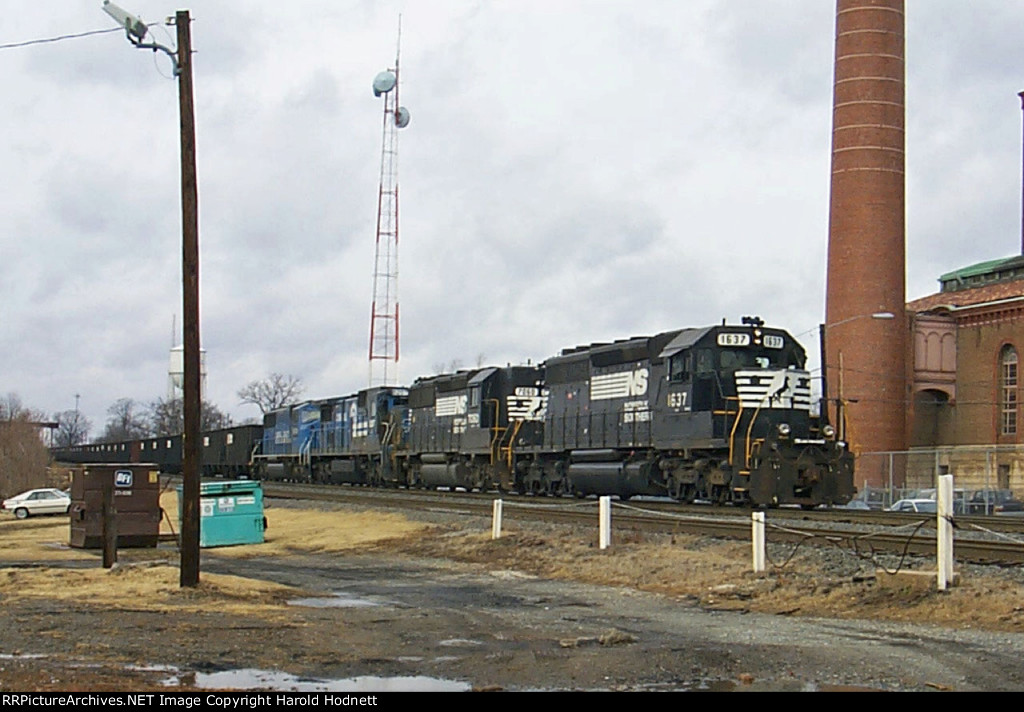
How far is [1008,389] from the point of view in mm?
53312

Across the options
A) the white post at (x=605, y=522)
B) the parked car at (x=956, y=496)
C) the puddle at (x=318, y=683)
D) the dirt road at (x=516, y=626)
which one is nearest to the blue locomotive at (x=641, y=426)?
the white post at (x=605, y=522)

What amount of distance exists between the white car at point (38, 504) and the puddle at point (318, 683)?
127ft

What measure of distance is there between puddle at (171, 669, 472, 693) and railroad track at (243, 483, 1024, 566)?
7870 mm

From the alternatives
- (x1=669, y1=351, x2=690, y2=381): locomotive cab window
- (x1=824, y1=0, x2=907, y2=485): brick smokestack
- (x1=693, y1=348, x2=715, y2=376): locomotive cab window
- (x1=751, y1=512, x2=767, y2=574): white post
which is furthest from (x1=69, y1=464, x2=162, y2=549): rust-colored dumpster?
(x1=824, y1=0, x2=907, y2=485): brick smokestack

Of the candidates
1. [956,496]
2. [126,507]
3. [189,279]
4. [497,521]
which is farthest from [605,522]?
[956,496]

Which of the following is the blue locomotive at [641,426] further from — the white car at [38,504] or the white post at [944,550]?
the white car at [38,504]

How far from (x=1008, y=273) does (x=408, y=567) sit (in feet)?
172

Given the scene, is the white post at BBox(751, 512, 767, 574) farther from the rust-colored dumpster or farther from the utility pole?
the rust-colored dumpster

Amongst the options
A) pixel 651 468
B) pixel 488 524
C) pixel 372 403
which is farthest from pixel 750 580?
pixel 372 403

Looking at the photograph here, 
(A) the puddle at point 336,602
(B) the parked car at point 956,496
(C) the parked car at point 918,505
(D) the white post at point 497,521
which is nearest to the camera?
(A) the puddle at point 336,602

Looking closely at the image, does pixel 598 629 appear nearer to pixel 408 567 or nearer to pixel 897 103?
pixel 408 567

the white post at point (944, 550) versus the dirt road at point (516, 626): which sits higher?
the white post at point (944, 550)

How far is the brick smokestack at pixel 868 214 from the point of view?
5041cm
